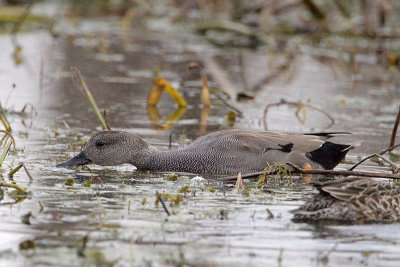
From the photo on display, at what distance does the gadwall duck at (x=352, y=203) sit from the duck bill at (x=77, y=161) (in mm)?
2336

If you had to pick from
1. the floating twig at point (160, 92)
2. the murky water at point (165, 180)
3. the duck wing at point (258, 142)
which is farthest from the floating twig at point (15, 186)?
the floating twig at point (160, 92)

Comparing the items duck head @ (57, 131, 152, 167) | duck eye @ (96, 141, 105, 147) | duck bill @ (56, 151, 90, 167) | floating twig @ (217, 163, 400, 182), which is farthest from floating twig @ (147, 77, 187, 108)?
floating twig @ (217, 163, 400, 182)

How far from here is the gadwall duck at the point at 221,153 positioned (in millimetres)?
7934

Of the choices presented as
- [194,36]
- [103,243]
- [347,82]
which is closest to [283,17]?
[194,36]

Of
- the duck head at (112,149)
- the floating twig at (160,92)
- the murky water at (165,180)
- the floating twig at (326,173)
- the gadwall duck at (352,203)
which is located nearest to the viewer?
the murky water at (165,180)

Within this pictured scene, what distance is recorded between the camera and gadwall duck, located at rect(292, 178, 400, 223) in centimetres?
613

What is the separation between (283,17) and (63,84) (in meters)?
11.6

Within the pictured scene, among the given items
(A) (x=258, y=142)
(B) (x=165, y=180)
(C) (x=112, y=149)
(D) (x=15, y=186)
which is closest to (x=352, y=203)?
(B) (x=165, y=180)

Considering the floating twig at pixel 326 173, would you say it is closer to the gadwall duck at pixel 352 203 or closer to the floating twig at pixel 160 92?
the gadwall duck at pixel 352 203

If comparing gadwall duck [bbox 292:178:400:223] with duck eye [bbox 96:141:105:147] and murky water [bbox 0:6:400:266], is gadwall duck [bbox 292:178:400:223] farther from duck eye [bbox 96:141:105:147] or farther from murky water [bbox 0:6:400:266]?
duck eye [bbox 96:141:105:147]

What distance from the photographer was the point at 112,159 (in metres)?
8.02

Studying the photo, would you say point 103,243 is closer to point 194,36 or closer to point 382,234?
point 382,234

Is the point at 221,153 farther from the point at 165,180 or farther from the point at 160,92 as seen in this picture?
the point at 160,92

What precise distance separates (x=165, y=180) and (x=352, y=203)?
1.79 m
